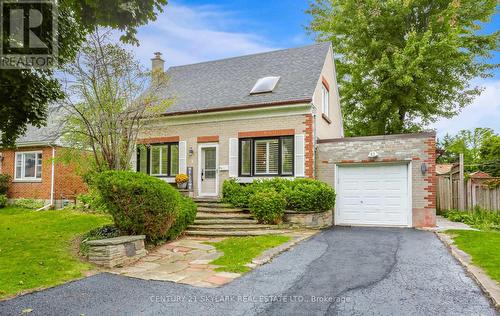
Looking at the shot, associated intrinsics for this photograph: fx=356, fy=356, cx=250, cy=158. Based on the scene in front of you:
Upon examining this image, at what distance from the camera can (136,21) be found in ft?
18.8

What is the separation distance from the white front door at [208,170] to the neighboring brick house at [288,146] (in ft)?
0.13

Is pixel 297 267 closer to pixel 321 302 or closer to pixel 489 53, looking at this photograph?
pixel 321 302

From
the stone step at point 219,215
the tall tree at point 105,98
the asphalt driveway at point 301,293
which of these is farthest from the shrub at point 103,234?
the stone step at point 219,215

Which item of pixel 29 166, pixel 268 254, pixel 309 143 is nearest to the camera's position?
pixel 268 254

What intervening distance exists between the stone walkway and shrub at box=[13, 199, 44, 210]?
1109cm

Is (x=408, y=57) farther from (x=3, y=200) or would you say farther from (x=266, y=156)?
(x=3, y=200)

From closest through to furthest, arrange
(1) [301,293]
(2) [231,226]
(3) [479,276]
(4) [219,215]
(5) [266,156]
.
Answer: (1) [301,293], (3) [479,276], (2) [231,226], (4) [219,215], (5) [266,156]

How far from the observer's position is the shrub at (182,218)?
8988 mm

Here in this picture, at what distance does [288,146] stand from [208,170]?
11.4ft

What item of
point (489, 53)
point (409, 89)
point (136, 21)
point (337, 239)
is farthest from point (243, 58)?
point (489, 53)

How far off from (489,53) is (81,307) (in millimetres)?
23142

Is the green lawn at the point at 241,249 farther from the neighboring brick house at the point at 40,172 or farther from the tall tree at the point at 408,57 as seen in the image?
the tall tree at the point at 408,57

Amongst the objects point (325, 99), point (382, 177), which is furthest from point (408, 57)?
point (382, 177)

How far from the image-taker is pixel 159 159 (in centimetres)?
1528
